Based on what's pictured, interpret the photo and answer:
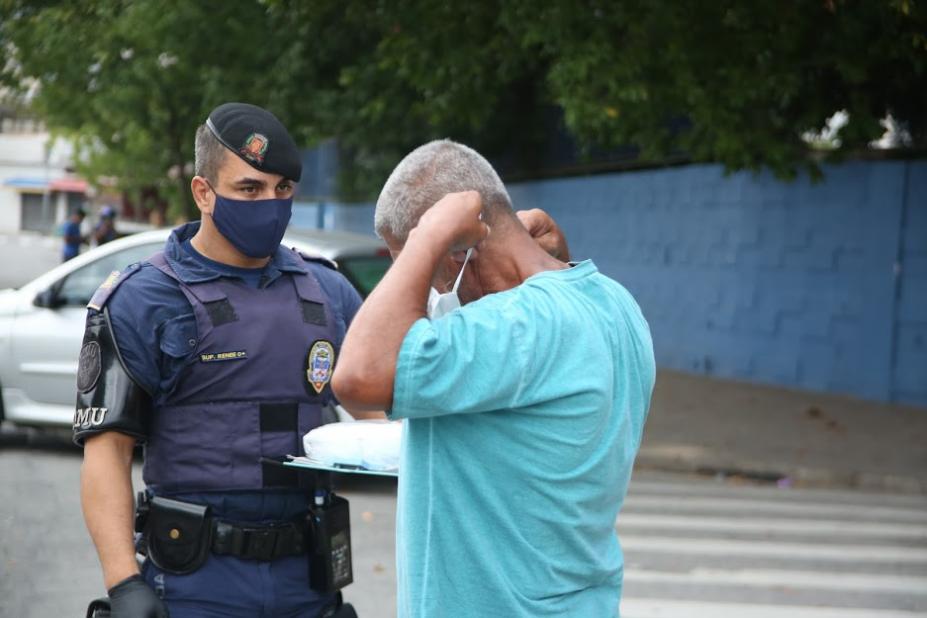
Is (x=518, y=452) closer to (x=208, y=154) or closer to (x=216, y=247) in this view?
(x=216, y=247)

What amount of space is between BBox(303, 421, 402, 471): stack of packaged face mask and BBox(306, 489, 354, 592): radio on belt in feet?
A: 0.79

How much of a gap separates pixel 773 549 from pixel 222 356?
5.30 meters

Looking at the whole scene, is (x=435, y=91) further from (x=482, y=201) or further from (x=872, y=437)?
(x=482, y=201)

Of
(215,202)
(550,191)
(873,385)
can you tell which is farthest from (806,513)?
(550,191)

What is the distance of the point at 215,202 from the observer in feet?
9.83

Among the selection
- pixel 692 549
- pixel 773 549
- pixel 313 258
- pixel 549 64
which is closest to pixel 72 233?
pixel 549 64

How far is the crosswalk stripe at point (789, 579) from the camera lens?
664 cm

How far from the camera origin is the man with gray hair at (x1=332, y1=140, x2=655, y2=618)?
7.06 feet

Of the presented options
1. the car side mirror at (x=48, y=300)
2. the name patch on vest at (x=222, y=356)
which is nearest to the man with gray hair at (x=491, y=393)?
the name patch on vest at (x=222, y=356)

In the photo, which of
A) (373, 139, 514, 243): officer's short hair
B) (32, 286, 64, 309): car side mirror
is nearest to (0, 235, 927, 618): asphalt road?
(32, 286, 64, 309): car side mirror

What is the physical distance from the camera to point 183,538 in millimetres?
2805

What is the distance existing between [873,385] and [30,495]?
8.20 metres

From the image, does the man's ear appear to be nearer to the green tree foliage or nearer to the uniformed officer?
the uniformed officer

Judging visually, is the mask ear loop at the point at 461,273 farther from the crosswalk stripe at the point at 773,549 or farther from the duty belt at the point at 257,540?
the crosswalk stripe at the point at 773,549
